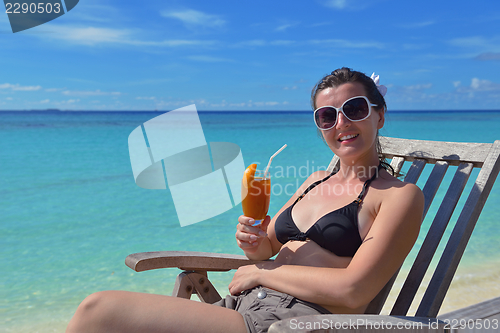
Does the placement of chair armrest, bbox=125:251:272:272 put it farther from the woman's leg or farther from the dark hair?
the dark hair

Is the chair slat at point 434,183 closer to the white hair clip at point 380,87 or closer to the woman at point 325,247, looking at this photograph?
the woman at point 325,247

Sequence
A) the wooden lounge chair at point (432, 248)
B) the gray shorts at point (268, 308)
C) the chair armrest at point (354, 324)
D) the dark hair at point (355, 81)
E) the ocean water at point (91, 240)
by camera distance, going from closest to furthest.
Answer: the chair armrest at point (354, 324) < the gray shorts at point (268, 308) < the wooden lounge chair at point (432, 248) < the dark hair at point (355, 81) < the ocean water at point (91, 240)

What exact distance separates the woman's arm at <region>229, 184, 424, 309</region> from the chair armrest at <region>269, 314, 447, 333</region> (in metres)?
0.21

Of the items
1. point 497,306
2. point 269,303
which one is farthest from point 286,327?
point 497,306

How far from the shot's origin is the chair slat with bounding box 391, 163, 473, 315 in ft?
5.49

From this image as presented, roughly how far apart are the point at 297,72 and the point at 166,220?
4455cm

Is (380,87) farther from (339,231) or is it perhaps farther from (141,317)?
(141,317)

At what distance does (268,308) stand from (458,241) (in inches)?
34.9

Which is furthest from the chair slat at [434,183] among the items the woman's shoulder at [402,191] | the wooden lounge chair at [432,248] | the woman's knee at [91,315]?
the woman's knee at [91,315]

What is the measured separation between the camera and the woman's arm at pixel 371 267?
1.36 meters

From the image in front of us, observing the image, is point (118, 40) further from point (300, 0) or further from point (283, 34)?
point (300, 0)

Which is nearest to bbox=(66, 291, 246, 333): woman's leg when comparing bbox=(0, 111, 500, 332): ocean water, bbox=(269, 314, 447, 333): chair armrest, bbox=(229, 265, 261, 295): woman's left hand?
bbox=(229, 265, 261, 295): woman's left hand

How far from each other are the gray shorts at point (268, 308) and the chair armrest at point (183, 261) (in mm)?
326

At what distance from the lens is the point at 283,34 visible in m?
48.8
